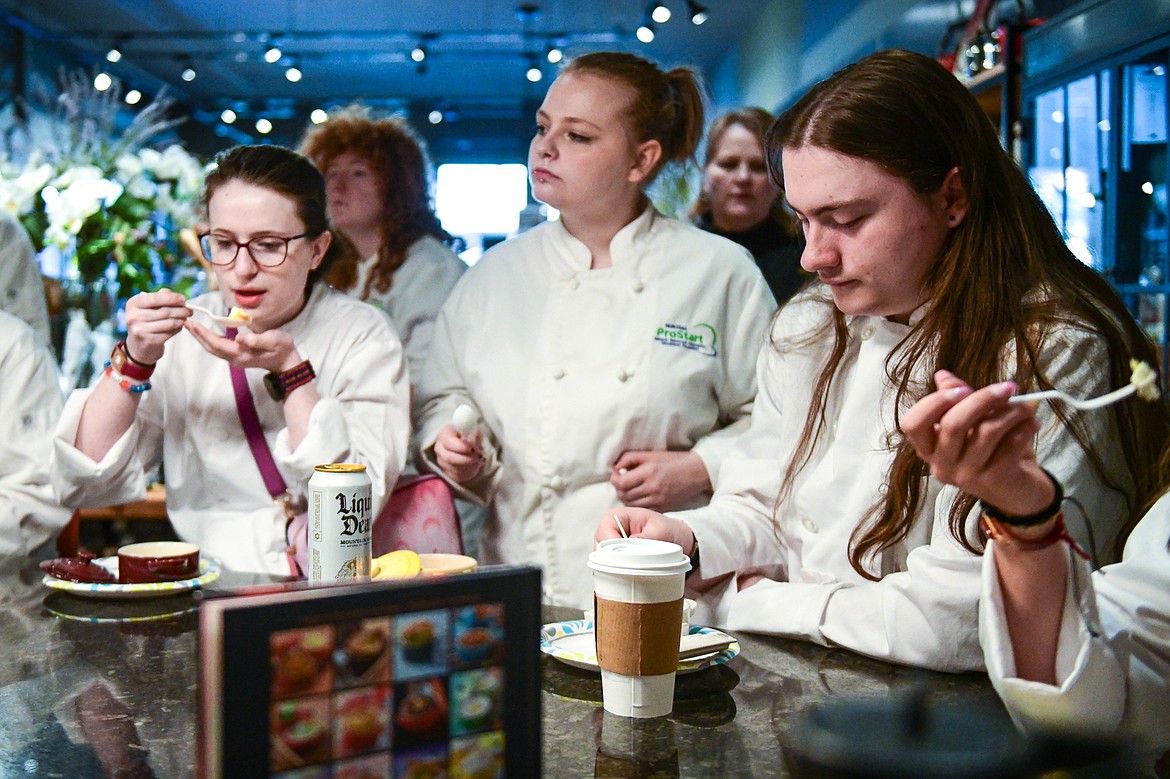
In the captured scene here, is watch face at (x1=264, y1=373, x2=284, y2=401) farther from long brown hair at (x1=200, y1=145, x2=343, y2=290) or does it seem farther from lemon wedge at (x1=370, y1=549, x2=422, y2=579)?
lemon wedge at (x1=370, y1=549, x2=422, y2=579)

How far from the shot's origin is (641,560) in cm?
106

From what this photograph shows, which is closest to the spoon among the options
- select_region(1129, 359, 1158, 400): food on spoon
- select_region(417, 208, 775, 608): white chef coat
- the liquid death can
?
select_region(417, 208, 775, 608): white chef coat

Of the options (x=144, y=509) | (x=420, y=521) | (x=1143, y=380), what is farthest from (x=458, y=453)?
(x=144, y=509)

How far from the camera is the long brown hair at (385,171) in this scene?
124 inches

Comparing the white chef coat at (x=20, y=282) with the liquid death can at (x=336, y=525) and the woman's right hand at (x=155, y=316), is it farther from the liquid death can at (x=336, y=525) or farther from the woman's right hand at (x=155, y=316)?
the liquid death can at (x=336, y=525)

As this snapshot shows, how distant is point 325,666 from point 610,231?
5.56 ft

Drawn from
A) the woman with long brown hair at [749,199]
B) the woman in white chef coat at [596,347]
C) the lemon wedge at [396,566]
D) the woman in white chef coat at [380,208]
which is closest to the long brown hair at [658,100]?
the woman in white chef coat at [596,347]

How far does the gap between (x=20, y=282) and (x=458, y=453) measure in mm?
1002

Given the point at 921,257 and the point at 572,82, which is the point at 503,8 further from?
→ the point at 921,257

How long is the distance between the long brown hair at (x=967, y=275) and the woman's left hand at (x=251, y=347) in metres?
0.96

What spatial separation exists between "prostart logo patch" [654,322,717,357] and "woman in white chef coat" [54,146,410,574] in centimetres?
51

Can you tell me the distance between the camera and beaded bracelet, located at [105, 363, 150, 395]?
193cm

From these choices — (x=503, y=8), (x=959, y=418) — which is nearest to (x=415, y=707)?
(x=959, y=418)

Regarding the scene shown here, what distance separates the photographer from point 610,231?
90.1 inches
